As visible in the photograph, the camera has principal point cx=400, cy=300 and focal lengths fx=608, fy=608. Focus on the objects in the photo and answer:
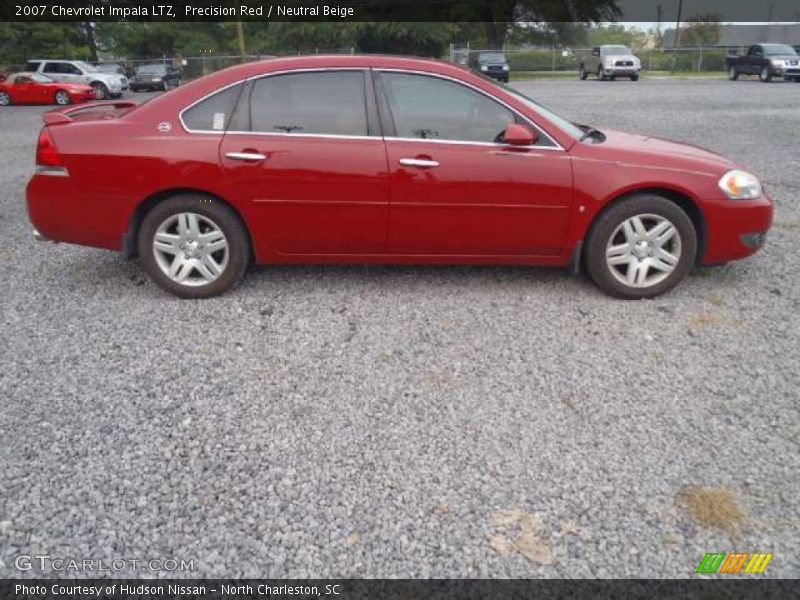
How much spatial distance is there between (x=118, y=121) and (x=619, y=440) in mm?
3646

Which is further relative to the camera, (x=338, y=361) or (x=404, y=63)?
(x=404, y=63)

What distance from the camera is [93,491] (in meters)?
2.45

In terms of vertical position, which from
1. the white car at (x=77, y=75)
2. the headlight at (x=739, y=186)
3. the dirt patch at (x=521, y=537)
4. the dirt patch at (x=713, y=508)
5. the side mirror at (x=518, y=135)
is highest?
the white car at (x=77, y=75)

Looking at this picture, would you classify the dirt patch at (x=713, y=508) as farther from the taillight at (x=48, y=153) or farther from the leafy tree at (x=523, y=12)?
the leafy tree at (x=523, y=12)

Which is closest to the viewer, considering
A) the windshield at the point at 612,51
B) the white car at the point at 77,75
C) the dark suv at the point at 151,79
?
the white car at the point at 77,75

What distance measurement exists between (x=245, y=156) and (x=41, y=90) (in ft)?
73.4

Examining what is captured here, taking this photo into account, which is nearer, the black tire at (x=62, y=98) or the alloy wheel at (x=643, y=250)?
the alloy wheel at (x=643, y=250)

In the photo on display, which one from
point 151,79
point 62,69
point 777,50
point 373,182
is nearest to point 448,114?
point 373,182

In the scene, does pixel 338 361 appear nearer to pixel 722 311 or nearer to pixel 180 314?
pixel 180 314

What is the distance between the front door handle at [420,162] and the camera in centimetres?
390

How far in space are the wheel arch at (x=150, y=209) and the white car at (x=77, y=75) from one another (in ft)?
71.1

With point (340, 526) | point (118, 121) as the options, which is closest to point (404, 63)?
point (118, 121)

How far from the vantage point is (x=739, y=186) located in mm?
4055

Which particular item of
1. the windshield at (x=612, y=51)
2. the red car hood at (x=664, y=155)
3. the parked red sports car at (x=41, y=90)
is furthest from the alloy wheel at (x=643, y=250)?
the windshield at (x=612, y=51)
